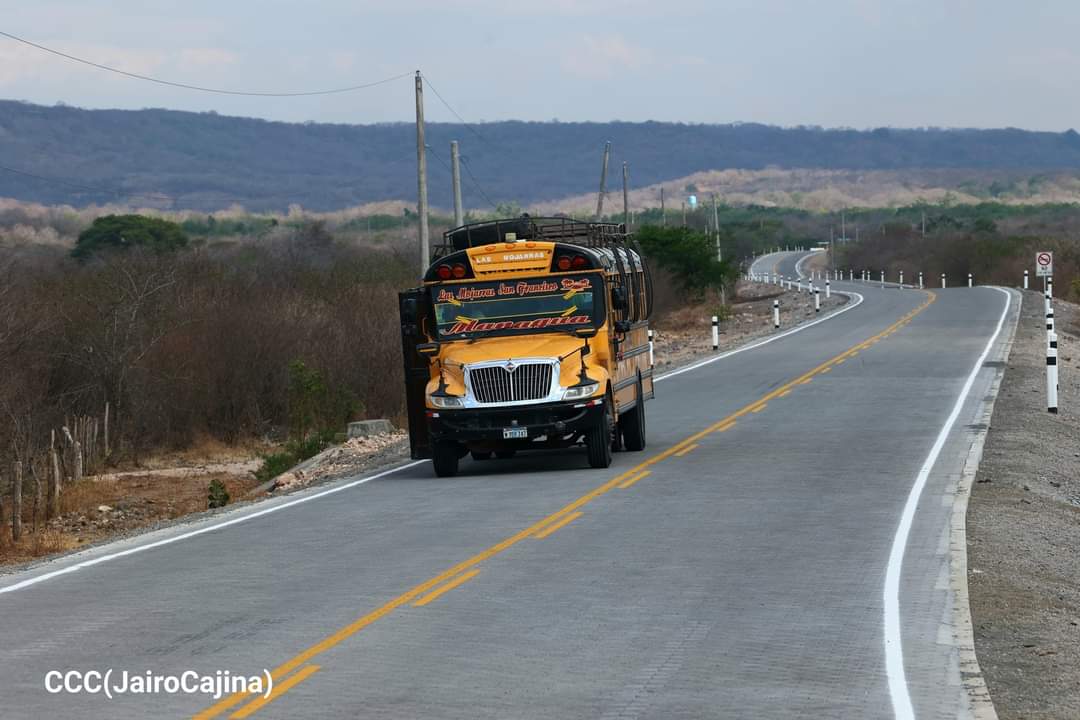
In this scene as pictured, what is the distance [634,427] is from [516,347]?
2.86 metres

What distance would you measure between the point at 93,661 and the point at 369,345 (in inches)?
1210

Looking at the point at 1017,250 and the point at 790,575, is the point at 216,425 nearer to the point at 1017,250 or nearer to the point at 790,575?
the point at 790,575

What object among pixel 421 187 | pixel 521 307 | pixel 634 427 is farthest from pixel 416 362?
pixel 421 187

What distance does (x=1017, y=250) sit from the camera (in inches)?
4409

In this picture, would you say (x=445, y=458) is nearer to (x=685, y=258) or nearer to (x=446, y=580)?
(x=446, y=580)

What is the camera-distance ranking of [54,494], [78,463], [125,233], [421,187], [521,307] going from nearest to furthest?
1. [521,307]
2. [54,494]
3. [78,463]
4. [421,187]
5. [125,233]

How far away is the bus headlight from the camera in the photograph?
64.8 ft

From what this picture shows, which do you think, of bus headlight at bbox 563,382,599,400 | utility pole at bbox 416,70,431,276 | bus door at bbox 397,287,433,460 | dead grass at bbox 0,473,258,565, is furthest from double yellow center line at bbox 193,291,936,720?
utility pole at bbox 416,70,431,276

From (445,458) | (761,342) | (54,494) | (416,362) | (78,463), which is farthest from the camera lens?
(761,342)

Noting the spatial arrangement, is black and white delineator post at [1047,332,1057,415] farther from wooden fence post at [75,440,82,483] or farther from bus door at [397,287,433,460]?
wooden fence post at [75,440,82,483]

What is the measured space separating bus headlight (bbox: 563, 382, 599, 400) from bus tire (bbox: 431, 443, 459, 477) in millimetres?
1730

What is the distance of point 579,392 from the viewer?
19781 millimetres

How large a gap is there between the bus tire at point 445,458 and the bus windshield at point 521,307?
1.41m

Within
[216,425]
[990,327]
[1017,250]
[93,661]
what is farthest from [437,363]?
[1017,250]
